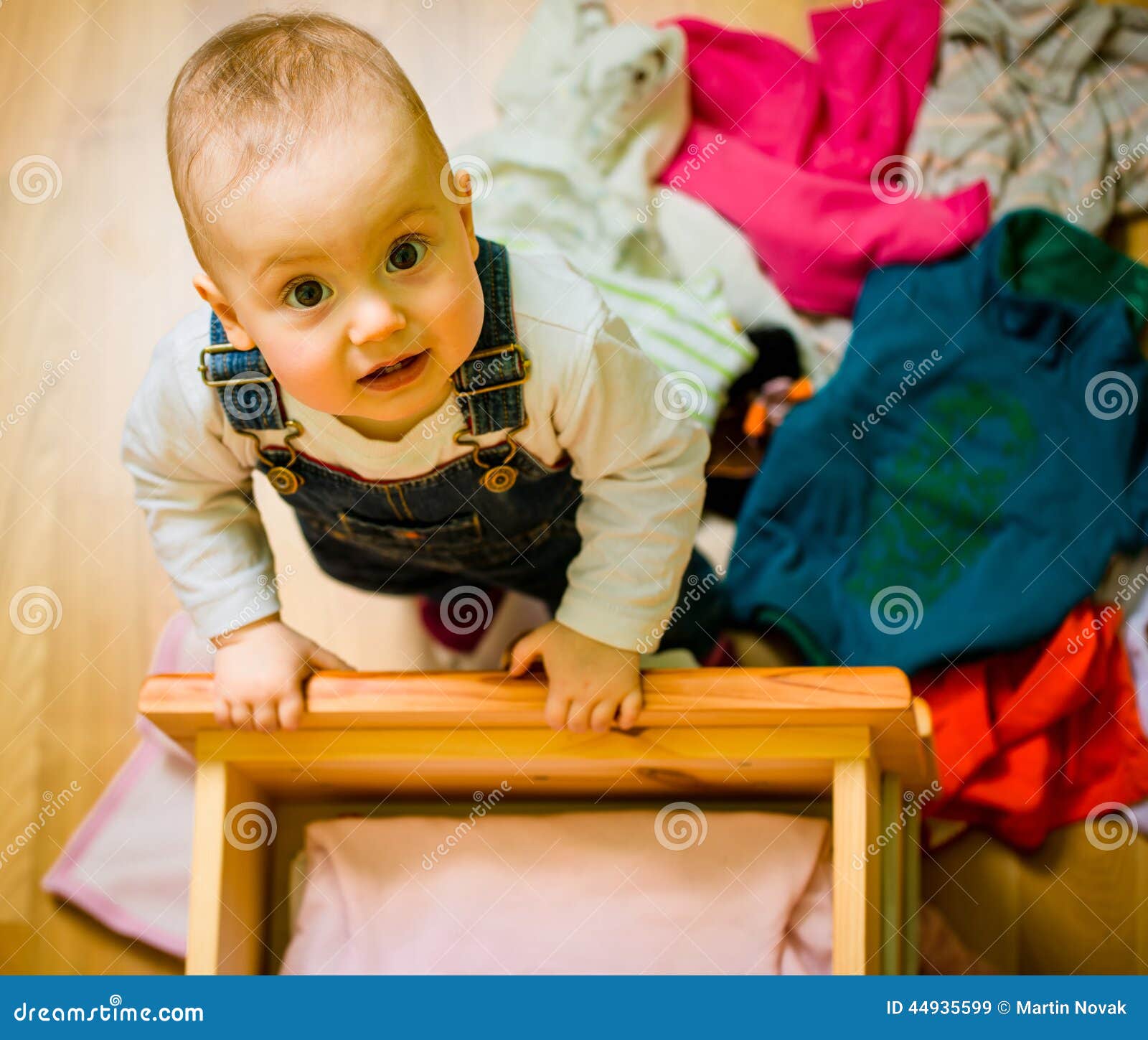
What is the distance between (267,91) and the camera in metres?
0.56

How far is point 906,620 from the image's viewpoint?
1.09 meters

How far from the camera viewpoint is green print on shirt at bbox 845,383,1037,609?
3.64ft

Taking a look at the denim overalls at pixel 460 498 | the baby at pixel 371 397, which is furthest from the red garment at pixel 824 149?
the baby at pixel 371 397

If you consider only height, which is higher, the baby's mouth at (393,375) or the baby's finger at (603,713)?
the baby's mouth at (393,375)

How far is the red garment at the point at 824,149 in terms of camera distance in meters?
1.19

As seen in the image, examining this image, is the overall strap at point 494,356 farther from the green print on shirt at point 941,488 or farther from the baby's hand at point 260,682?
the green print on shirt at point 941,488

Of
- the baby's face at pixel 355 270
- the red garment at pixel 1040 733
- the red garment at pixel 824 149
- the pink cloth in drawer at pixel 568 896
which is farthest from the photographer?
the red garment at pixel 824 149

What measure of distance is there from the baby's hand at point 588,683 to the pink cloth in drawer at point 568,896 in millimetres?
151

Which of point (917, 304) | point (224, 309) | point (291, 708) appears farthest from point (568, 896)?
point (917, 304)

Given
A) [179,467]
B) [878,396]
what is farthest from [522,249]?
[179,467]

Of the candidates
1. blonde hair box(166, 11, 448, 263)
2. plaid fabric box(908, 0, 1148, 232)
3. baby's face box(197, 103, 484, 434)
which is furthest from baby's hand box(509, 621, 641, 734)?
plaid fabric box(908, 0, 1148, 232)

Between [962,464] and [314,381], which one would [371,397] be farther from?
[962,464]

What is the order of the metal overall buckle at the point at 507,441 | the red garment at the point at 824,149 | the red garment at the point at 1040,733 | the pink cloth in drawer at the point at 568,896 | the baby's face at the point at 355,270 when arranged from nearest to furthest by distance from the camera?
the baby's face at the point at 355,270, the metal overall buckle at the point at 507,441, the pink cloth in drawer at the point at 568,896, the red garment at the point at 1040,733, the red garment at the point at 824,149
